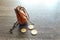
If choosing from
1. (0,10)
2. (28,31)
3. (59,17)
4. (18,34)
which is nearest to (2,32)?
(18,34)

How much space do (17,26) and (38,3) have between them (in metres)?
0.54

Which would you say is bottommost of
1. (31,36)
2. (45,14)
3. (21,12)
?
(31,36)

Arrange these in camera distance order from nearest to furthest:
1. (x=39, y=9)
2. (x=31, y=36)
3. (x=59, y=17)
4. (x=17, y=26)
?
1. (x=31, y=36)
2. (x=17, y=26)
3. (x=59, y=17)
4. (x=39, y=9)

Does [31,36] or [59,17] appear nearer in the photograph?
[31,36]

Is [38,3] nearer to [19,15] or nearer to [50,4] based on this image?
[50,4]

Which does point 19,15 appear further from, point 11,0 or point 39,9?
point 11,0

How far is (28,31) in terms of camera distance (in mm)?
1559

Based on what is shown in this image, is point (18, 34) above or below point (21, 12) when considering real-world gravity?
below

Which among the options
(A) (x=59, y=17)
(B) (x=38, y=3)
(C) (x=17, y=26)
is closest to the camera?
(C) (x=17, y=26)

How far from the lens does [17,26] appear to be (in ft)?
5.29

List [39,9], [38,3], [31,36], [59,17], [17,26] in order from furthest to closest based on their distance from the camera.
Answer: [38,3], [39,9], [59,17], [17,26], [31,36]

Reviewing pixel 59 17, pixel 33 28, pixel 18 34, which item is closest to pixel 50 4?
pixel 59 17

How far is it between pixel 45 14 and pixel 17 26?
0.39 meters

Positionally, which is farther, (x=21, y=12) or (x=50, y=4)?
(x=50, y=4)
